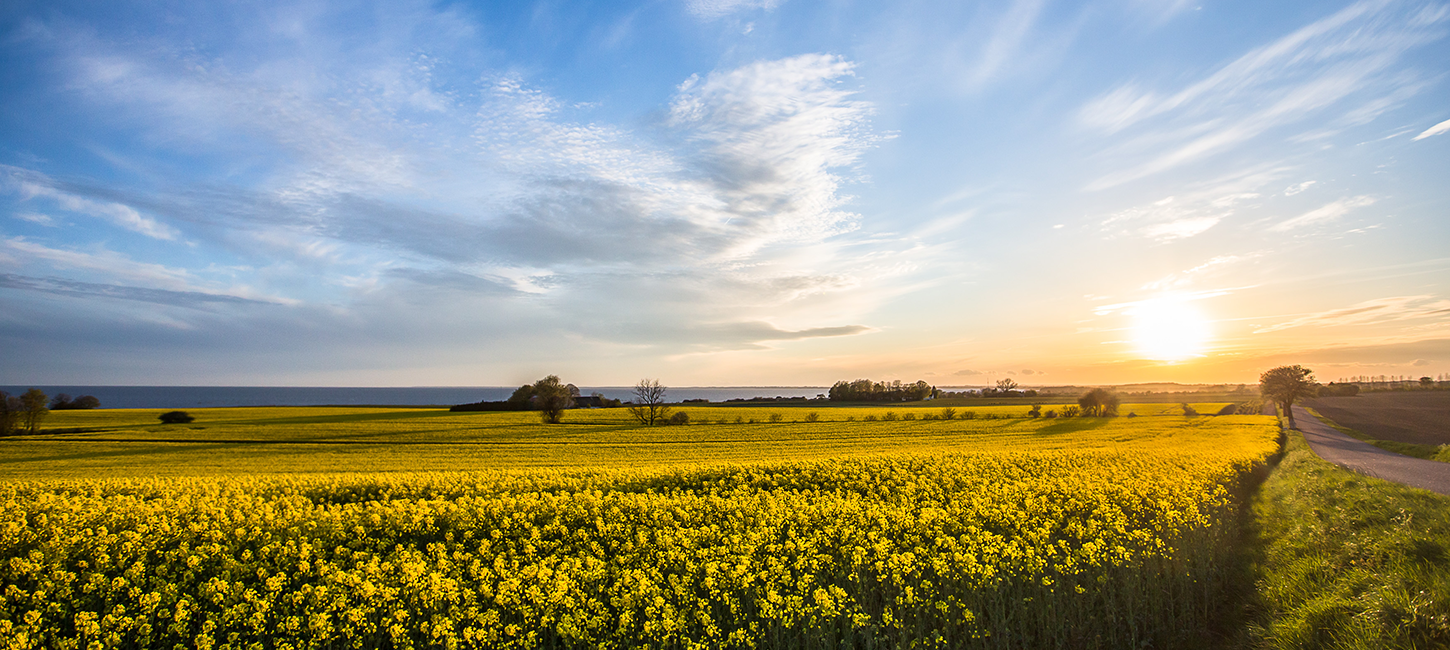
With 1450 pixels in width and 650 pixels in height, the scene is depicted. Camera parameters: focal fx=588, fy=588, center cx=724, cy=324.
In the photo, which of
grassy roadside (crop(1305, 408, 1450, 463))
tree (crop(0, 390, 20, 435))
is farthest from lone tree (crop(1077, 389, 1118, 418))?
tree (crop(0, 390, 20, 435))

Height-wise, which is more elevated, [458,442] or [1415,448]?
[458,442]

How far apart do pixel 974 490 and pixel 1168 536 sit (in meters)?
3.15

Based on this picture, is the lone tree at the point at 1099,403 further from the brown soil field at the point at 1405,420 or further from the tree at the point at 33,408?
the tree at the point at 33,408

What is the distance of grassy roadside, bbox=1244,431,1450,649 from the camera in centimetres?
576

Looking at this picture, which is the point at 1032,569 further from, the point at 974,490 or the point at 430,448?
the point at 430,448

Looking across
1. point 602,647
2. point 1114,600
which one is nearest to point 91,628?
point 602,647

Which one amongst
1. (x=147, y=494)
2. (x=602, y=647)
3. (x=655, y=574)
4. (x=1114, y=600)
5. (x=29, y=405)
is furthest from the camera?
(x=29, y=405)

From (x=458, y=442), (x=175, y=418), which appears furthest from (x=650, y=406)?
(x=175, y=418)

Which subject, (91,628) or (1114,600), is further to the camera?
(1114,600)

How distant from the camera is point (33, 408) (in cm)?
4509

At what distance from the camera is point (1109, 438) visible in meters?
39.1

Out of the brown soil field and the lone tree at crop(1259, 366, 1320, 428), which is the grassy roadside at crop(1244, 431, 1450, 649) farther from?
the lone tree at crop(1259, 366, 1320, 428)

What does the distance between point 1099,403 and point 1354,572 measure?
2992 inches

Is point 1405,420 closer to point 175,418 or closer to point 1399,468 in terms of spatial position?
point 1399,468
